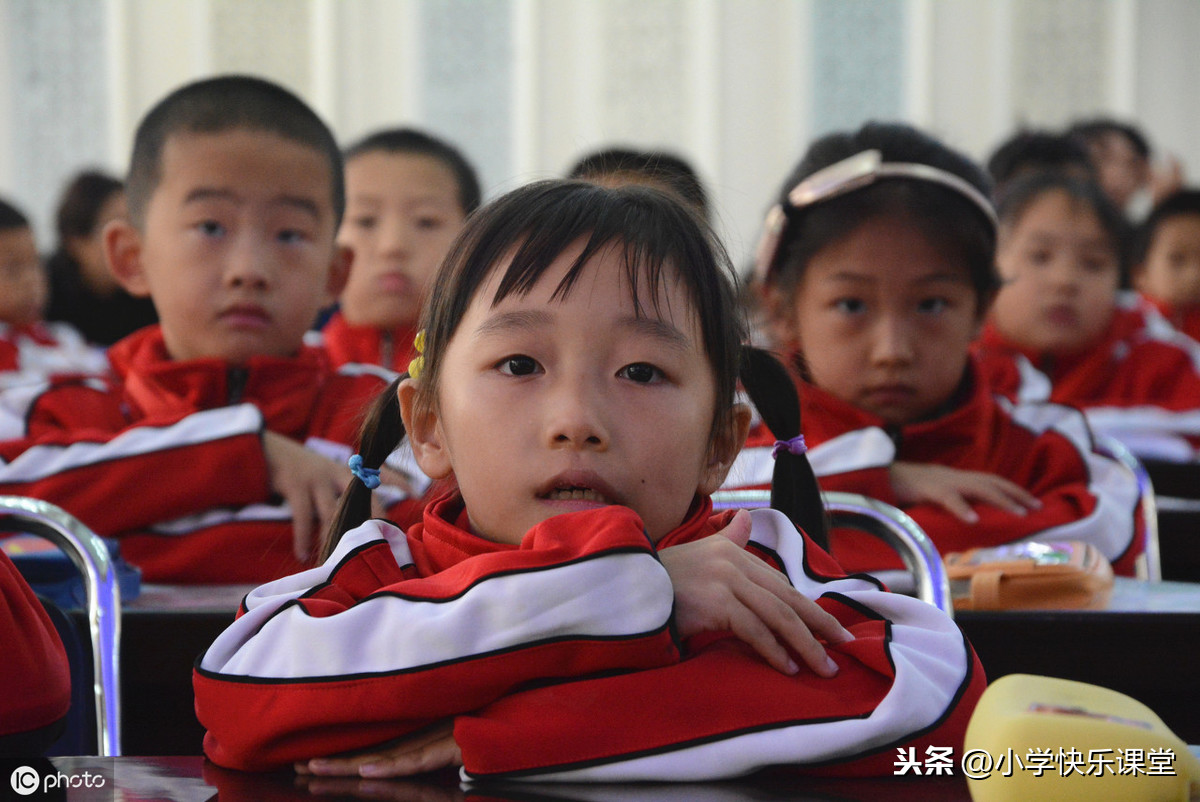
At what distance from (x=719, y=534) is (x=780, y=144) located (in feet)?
20.0

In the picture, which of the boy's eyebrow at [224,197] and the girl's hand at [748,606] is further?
the boy's eyebrow at [224,197]

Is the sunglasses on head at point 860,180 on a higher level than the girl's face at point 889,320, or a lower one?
higher

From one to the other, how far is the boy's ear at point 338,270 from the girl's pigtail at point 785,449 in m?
1.16

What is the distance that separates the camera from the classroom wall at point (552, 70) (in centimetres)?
662

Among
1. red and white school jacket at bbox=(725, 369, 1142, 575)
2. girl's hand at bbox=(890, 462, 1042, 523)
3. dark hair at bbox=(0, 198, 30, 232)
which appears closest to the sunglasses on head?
red and white school jacket at bbox=(725, 369, 1142, 575)

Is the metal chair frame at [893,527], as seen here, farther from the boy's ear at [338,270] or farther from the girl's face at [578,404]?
the boy's ear at [338,270]

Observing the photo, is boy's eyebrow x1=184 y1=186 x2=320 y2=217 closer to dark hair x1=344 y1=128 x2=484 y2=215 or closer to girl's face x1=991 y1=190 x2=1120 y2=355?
dark hair x1=344 y1=128 x2=484 y2=215

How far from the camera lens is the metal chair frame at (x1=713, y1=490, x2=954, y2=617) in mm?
1206

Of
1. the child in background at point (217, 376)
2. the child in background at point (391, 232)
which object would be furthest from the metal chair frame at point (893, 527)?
the child in background at point (391, 232)

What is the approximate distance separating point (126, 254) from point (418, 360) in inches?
49.5

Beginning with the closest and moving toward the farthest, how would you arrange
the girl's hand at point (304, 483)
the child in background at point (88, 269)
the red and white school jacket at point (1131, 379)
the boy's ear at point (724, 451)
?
1. the boy's ear at point (724, 451)
2. the girl's hand at point (304, 483)
3. the red and white school jacket at point (1131, 379)
4. the child in background at point (88, 269)

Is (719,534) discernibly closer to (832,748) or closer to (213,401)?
(832,748)

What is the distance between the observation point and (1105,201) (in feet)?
10.2

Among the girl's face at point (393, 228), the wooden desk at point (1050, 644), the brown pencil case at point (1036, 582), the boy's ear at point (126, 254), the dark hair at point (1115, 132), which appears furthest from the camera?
the dark hair at point (1115, 132)
